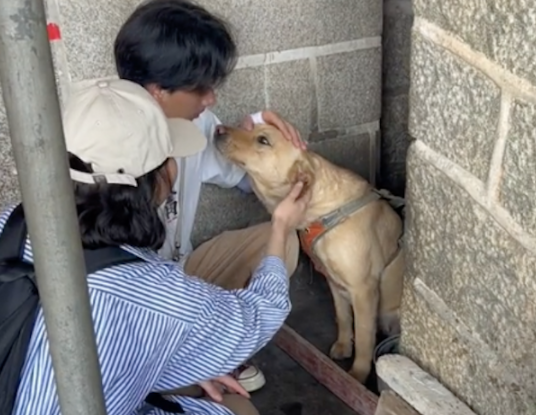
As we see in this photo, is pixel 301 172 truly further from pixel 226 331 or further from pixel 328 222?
pixel 226 331

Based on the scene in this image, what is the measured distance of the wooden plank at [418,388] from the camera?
2105mm

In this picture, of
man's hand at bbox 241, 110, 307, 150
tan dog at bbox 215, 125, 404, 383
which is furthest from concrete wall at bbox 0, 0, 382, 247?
tan dog at bbox 215, 125, 404, 383

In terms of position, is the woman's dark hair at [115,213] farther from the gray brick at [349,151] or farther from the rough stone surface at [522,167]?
the gray brick at [349,151]

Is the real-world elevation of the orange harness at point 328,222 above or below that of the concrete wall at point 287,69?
below

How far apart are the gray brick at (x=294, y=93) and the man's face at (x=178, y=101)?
0.69m

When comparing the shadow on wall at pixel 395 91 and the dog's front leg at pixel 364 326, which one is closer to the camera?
the dog's front leg at pixel 364 326

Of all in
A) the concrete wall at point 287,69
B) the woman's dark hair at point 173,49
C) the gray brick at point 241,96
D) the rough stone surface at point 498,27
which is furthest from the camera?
the gray brick at point 241,96

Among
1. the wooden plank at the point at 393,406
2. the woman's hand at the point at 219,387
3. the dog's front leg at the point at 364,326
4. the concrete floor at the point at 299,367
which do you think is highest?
the wooden plank at the point at 393,406

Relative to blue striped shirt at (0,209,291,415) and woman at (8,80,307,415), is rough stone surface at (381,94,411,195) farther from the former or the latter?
woman at (8,80,307,415)

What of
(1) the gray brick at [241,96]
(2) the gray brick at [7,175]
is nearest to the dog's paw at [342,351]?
(1) the gray brick at [241,96]

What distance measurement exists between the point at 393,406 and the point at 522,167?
0.84 metres

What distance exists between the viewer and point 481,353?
1987mm

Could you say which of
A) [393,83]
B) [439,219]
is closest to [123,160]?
[439,219]

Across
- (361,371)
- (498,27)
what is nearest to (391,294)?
(361,371)
